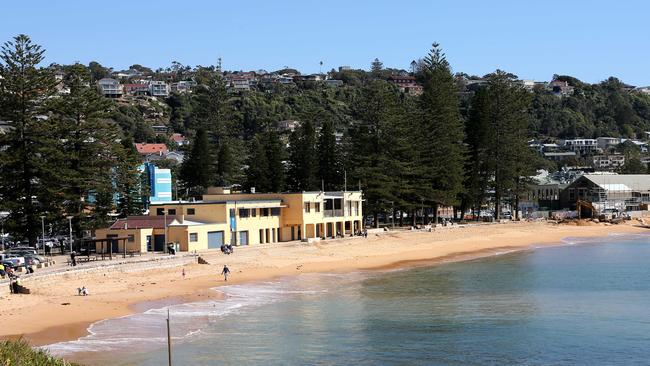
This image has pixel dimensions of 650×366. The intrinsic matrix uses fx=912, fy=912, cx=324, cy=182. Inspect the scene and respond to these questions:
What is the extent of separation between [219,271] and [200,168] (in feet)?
115

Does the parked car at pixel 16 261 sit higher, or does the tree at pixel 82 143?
the tree at pixel 82 143

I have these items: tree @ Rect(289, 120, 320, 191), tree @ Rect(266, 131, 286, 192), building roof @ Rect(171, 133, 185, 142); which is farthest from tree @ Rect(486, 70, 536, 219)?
building roof @ Rect(171, 133, 185, 142)

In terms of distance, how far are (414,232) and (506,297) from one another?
28.3 meters

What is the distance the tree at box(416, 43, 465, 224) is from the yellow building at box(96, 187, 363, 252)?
10.3 metres

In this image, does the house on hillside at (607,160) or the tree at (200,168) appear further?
the house on hillside at (607,160)

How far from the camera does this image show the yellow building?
4722 centimetres

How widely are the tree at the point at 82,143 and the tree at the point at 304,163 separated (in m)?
22.4

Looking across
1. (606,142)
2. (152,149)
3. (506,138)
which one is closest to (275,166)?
(506,138)

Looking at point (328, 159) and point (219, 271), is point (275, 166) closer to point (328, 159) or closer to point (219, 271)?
point (328, 159)

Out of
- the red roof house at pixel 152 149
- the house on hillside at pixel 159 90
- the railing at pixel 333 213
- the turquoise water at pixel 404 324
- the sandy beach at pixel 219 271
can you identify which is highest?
the house on hillside at pixel 159 90

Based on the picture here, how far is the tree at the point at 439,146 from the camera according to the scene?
230 ft

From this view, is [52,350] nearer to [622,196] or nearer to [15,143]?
Result: [15,143]

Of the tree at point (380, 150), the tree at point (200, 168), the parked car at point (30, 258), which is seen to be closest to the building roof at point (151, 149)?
the tree at point (200, 168)

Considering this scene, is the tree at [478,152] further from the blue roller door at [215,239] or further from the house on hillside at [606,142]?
the house on hillside at [606,142]
